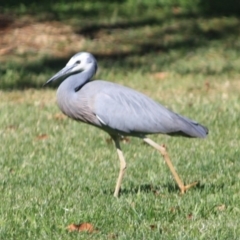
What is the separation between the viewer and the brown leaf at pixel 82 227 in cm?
566

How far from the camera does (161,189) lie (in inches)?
271

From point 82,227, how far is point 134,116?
122 centimetres

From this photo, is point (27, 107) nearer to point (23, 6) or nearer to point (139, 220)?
point (139, 220)

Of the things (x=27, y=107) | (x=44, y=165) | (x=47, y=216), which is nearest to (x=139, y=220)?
(x=47, y=216)

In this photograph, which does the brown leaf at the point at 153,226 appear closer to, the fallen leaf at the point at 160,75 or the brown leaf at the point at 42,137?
the brown leaf at the point at 42,137

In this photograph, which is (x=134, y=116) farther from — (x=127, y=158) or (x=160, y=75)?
(x=160, y=75)

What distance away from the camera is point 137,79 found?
504 inches

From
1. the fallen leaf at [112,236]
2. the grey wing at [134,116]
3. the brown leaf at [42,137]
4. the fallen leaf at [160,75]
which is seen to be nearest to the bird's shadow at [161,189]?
the grey wing at [134,116]

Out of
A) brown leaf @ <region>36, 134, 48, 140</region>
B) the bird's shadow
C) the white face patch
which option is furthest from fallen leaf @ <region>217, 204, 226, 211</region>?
brown leaf @ <region>36, 134, 48, 140</region>

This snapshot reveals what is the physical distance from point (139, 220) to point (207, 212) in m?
0.53

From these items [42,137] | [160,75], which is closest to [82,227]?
[42,137]

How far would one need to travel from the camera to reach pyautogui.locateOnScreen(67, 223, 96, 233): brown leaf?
566 cm

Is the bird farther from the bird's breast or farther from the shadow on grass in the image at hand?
the shadow on grass

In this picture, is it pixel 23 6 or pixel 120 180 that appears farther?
pixel 23 6
